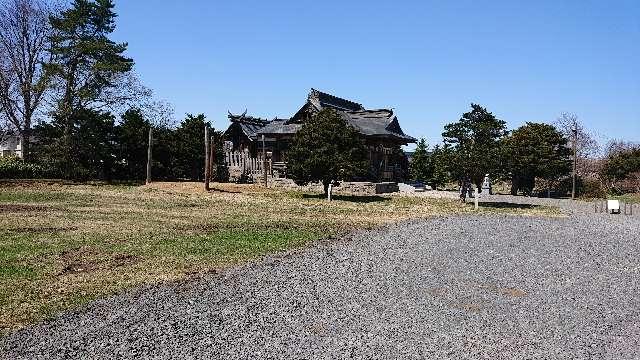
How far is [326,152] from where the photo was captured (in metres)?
28.3

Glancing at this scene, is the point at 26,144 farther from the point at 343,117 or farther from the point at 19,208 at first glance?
the point at 343,117

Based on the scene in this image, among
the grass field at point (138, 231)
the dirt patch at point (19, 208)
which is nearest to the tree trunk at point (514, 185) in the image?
the grass field at point (138, 231)

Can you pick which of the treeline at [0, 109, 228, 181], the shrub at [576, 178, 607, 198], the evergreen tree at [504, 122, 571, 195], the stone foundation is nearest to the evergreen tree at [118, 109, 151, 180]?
the treeline at [0, 109, 228, 181]

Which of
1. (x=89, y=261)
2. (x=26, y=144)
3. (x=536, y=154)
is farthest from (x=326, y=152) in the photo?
(x=26, y=144)

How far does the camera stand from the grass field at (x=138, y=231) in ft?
30.9

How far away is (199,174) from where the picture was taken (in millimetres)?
40938

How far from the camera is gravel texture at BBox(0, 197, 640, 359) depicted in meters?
6.60

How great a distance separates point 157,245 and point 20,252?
3233 millimetres

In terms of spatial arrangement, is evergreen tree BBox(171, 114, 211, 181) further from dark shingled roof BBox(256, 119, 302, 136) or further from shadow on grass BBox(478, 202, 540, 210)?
shadow on grass BBox(478, 202, 540, 210)

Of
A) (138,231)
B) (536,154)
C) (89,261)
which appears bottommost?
(89,261)

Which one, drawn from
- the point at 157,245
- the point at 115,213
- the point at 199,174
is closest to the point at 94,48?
Answer: the point at 199,174

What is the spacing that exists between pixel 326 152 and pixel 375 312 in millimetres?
20452

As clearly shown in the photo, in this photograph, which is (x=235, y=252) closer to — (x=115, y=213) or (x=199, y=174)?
(x=115, y=213)

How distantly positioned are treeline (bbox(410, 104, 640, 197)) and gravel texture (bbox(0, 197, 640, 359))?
45.5 feet
